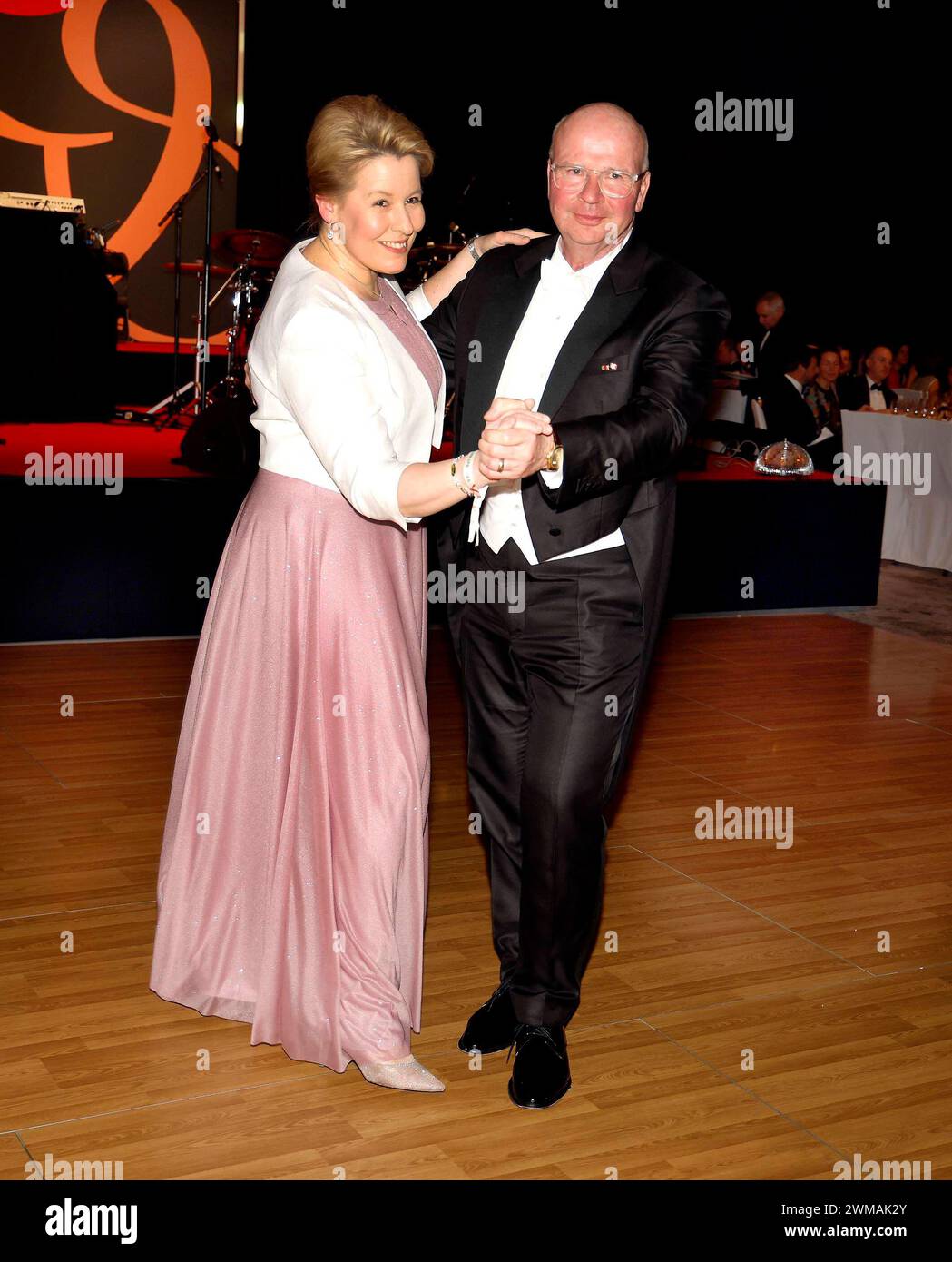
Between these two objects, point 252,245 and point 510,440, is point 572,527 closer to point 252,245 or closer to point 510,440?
point 510,440

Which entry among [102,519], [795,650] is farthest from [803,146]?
[102,519]

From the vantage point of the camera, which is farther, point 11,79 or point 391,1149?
point 11,79

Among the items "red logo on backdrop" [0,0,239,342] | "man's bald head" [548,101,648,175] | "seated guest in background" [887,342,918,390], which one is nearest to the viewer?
"man's bald head" [548,101,648,175]

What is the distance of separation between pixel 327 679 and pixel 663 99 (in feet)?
30.4

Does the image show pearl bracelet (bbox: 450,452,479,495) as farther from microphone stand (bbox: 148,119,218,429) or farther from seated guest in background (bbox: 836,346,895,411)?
seated guest in background (bbox: 836,346,895,411)

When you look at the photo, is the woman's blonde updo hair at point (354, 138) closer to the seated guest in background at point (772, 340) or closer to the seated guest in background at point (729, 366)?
the seated guest in background at point (729, 366)

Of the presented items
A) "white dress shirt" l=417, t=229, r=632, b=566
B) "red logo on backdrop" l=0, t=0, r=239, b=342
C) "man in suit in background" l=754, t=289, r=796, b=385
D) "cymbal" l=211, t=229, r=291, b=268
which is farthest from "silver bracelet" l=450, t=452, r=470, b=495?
"red logo on backdrop" l=0, t=0, r=239, b=342

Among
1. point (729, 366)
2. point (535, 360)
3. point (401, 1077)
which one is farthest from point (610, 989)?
point (729, 366)

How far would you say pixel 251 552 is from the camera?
2.45m

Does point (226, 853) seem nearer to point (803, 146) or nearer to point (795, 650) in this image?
point (795, 650)

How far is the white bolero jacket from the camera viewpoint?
218 cm

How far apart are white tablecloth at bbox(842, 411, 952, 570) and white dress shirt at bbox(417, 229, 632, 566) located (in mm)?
6069

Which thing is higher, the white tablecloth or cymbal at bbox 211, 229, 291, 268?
cymbal at bbox 211, 229, 291, 268
